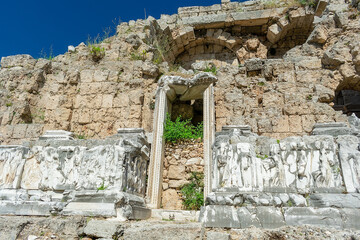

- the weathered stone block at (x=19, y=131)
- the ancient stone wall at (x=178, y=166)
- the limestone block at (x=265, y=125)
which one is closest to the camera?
the ancient stone wall at (x=178, y=166)

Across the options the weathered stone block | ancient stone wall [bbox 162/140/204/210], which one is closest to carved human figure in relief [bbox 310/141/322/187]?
ancient stone wall [bbox 162/140/204/210]

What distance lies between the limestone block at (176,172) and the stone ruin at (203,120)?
0.02 metres

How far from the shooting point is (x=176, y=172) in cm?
653

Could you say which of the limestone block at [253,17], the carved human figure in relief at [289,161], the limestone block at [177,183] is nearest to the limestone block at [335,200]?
the carved human figure in relief at [289,161]

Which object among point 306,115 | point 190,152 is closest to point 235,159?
point 190,152

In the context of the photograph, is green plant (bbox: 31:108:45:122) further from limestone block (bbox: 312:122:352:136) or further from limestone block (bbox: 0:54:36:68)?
limestone block (bbox: 312:122:352:136)

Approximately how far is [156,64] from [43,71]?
12.0 ft

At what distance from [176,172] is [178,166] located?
0.16m

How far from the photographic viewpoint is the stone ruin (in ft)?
13.4

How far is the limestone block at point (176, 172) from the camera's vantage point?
21.3 feet

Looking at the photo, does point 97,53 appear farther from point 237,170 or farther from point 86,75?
point 237,170

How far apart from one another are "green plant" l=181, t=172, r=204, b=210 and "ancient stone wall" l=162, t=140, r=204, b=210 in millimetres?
120

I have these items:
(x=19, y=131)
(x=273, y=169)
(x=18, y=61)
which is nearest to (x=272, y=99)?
(x=273, y=169)

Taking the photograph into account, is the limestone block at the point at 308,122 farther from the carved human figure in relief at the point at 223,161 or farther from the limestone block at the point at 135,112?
the limestone block at the point at 135,112
